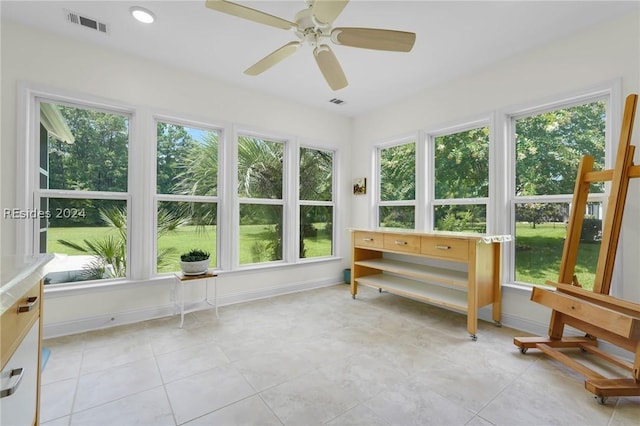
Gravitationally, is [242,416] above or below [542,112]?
below

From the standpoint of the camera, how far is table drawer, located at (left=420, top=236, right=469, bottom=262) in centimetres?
269

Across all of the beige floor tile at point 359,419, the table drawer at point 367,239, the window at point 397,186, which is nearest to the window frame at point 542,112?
the window at point 397,186

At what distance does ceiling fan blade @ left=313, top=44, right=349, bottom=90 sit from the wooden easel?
2112mm

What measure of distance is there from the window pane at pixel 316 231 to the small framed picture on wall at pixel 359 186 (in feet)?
1.67

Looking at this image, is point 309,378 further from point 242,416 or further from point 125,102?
point 125,102

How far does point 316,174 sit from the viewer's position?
178 inches

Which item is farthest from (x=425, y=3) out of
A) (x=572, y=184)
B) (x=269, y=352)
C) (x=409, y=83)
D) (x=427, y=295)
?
(x=269, y=352)

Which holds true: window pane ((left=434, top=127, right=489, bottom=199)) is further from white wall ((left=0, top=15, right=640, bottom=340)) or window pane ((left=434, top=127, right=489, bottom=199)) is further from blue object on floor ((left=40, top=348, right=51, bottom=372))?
blue object on floor ((left=40, top=348, right=51, bottom=372))

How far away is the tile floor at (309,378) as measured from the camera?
159cm

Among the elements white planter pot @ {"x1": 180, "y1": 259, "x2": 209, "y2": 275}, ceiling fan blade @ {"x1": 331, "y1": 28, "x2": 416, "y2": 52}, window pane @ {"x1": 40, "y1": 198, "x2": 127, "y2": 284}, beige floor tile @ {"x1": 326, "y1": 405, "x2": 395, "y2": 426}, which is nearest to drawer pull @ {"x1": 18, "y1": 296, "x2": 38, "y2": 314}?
beige floor tile @ {"x1": 326, "y1": 405, "x2": 395, "y2": 426}

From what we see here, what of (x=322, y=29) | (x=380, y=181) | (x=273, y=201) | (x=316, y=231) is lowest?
(x=316, y=231)

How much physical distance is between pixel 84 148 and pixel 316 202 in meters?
2.85

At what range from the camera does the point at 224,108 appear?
3541mm

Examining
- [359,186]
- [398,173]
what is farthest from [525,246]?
[359,186]
